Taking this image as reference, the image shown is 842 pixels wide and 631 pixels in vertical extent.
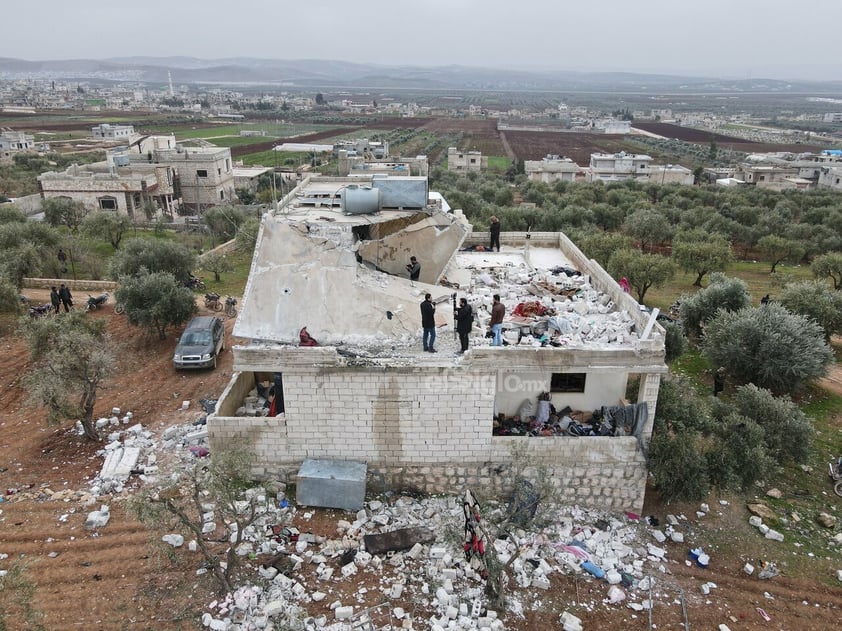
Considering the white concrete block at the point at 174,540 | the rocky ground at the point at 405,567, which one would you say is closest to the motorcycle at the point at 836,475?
the rocky ground at the point at 405,567

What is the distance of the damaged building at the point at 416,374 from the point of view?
1180 cm

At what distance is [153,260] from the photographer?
24.3 m

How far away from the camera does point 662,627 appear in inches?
396

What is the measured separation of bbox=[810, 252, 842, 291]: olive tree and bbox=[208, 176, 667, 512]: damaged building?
2268cm

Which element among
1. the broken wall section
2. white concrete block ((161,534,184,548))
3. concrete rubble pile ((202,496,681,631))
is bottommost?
concrete rubble pile ((202,496,681,631))

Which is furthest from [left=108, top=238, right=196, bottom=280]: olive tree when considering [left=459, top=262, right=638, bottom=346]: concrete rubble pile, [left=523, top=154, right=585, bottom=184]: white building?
[left=523, top=154, right=585, bottom=184]: white building

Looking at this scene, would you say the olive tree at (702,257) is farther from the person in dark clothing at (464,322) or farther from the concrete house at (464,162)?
the concrete house at (464,162)

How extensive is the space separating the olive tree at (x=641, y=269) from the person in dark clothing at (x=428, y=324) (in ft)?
55.9

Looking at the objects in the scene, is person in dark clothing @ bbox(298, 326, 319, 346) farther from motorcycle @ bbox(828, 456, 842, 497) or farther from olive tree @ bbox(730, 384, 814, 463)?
motorcycle @ bbox(828, 456, 842, 497)

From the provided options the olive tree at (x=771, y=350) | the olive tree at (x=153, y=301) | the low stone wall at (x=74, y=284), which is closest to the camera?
the olive tree at (x=771, y=350)

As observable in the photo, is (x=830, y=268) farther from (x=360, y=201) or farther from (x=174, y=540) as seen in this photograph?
(x=174, y=540)

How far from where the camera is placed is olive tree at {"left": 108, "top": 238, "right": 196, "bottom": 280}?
2405cm

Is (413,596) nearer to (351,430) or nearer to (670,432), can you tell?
(351,430)

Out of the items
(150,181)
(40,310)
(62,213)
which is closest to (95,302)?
(40,310)
